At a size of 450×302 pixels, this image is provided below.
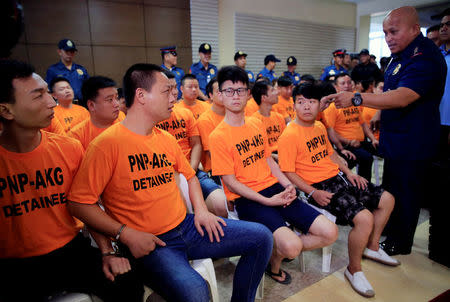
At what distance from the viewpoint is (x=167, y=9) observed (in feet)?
21.4

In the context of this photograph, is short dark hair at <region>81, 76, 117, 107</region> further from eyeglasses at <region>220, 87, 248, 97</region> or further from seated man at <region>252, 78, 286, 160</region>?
seated man at <region>252, 78, 286, 160</region>

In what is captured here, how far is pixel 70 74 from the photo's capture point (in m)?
5.13

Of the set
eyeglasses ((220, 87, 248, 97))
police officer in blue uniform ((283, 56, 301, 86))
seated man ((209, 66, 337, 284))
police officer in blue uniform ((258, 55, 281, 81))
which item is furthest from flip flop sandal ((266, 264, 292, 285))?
police officer in blue uniform ((283, 56, 301, 86))

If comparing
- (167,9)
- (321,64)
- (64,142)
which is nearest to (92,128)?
(64,142)

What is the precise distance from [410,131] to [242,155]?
134cm

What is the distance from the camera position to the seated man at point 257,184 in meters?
1.88

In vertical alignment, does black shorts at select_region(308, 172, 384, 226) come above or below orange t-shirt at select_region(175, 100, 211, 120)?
below

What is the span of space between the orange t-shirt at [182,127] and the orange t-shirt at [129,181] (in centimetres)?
129

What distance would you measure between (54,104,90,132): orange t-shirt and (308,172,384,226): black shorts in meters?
2.99

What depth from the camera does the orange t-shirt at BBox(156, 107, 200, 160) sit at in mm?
2848

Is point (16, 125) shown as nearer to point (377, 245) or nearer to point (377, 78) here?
point (377, 245)

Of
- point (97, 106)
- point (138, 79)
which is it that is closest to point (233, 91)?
point (138, 79)

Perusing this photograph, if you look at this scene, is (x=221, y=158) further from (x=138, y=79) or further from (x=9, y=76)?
(x=9, y=76)

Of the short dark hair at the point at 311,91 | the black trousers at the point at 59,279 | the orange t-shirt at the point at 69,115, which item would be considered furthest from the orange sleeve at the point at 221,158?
the orange t-shirt at the point at 69,115
